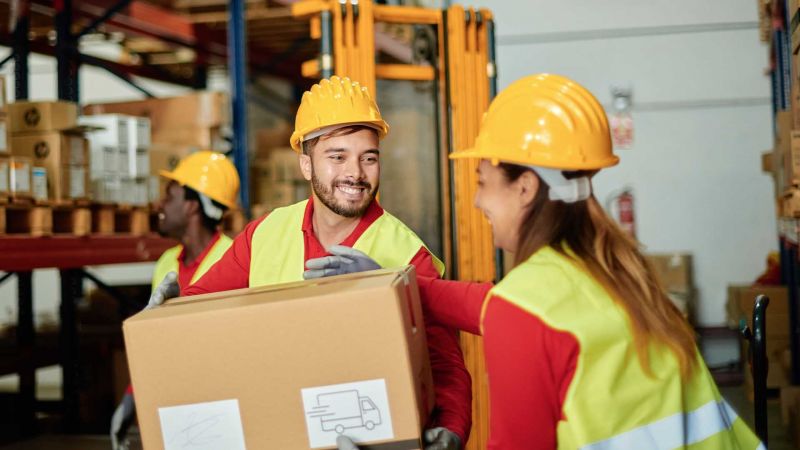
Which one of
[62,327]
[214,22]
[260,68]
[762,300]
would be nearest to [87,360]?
[62,327]

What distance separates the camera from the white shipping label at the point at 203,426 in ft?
7.07

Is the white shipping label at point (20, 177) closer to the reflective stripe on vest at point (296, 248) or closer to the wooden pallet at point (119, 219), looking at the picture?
the wooden pallet at point (119, 219)

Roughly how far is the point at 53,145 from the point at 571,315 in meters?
4.96

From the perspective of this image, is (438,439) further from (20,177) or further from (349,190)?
(20,177)

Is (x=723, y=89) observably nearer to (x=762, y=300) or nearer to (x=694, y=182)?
(x=694, y=182)

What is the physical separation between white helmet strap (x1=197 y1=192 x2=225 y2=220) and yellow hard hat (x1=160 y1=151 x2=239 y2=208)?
3cm

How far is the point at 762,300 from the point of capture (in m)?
3.10

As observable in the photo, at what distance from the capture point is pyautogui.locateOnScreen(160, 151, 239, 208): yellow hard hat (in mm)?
5668

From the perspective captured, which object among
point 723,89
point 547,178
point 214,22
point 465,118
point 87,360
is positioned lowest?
point 87,360

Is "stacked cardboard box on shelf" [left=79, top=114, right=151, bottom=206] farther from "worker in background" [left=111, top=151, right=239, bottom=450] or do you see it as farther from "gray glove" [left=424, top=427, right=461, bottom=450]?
"gray glove" [left=424, top=427, right=461, bottom=450]

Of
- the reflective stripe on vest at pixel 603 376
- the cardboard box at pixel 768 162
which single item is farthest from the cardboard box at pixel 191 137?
the reflective stripe on vest at pixel 603 376

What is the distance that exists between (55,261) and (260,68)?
614cm

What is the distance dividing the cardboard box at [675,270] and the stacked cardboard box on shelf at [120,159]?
19.6 ft

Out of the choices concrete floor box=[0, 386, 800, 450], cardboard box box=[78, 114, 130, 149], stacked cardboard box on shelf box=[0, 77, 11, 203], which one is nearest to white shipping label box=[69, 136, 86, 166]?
cardboard box box=[78, 114, 130, 149]
